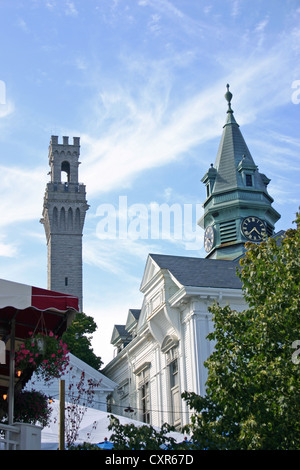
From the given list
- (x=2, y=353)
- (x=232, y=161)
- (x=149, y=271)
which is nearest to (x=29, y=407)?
(x=2, y=353)

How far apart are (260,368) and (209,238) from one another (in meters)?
30.9

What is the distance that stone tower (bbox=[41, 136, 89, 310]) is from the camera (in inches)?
3263

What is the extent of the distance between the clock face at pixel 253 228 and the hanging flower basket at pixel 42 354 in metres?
31.4

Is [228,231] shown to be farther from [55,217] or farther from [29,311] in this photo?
[55,217]

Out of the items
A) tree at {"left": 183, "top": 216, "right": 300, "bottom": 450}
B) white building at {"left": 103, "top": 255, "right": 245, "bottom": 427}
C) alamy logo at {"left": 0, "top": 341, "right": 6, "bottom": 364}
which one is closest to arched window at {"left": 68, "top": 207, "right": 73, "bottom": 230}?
white building at {"left": 103, "top": 255, "right": 245, "bottom": 427}

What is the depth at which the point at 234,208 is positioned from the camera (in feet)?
149

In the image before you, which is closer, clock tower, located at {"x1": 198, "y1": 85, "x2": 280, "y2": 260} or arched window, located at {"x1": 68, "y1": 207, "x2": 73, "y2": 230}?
clock tower, located at {"x1": 198, "y1": 85, "x2": 280, "y2": 260}

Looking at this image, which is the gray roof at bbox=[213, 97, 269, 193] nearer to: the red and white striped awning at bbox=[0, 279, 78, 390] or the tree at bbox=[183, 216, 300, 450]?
the tree at bbox=[183, 216, 300, 450]

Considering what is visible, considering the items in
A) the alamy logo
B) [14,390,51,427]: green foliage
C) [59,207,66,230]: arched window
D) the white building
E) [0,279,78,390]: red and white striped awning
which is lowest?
[14,390,51,427]: green foliage

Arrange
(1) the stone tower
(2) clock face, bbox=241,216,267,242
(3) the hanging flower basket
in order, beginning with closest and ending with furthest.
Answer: (3) the hanging flower basket, (2) clock face, bbox=241,216,267,242, (1) the stone tower

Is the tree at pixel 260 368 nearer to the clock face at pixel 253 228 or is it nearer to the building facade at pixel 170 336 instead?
the building facade at pixel 170 336

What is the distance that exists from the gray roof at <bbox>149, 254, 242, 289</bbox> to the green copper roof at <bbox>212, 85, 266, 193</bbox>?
566 inches

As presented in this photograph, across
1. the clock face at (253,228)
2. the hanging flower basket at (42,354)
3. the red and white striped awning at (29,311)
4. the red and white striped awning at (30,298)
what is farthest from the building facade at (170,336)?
the red and white striped awning at (30,298)
